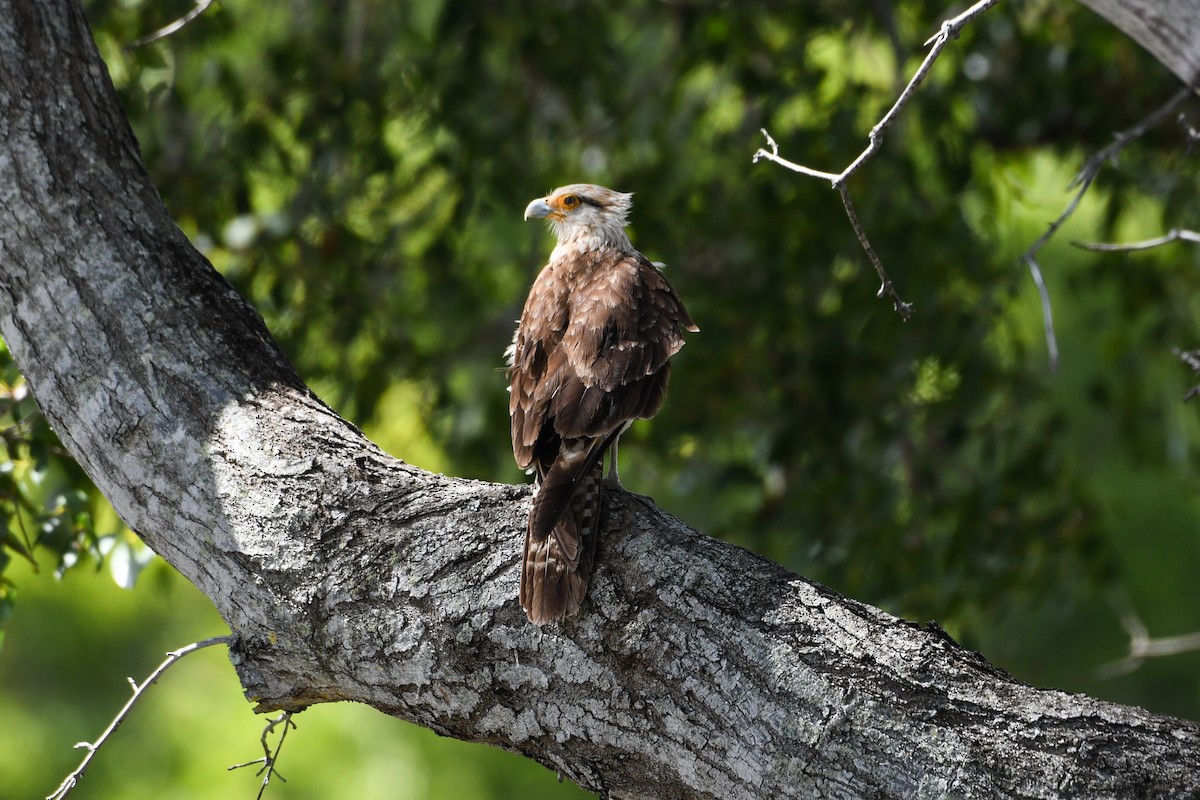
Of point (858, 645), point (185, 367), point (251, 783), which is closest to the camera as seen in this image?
point (858, 645)

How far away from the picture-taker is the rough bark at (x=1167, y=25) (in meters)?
2.60

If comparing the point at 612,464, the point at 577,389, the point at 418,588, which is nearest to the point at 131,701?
the point at 418,588

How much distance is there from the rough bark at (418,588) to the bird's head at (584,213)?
4.53ft

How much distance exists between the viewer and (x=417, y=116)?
4891 mm

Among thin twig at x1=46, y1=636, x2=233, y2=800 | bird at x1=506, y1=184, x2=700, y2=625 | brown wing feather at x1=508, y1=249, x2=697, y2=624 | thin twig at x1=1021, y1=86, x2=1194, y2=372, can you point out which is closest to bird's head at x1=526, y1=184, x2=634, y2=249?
bird at x1=506, y1=184, x2=700, y2=625

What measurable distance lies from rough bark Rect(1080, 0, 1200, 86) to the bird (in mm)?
1176

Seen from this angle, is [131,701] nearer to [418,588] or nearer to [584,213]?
[418,588]

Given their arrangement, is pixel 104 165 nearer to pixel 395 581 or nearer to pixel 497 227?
pixel 395 581

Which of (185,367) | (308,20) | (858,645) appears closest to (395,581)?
(185,367)

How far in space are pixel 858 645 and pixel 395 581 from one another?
2.56 feet

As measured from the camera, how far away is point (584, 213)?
3.71 meters

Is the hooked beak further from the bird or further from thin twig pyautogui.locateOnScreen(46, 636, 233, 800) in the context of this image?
thin twig pyautogui.locateOnScreen(46, 636, 233, 800)

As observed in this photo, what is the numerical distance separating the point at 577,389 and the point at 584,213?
1.28 meters

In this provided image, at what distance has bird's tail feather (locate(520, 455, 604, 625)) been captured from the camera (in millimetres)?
1923
